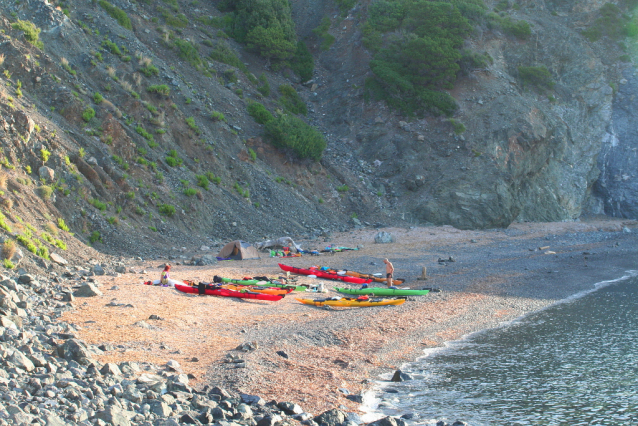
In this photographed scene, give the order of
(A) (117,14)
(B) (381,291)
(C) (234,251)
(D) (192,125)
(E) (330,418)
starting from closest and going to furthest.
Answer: (E) (330,418), (B) (381,291), (C) (234,251), (D) (192,125), (A) (117,14)

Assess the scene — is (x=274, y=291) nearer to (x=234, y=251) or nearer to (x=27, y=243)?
(x=234, y=251)

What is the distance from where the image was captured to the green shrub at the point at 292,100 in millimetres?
36591

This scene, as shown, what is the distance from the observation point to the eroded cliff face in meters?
34.0

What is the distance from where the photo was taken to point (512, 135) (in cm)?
3600

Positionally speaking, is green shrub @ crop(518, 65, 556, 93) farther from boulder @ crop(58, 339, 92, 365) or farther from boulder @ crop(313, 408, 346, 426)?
boulder @ crop(58, 339, 92, 365)

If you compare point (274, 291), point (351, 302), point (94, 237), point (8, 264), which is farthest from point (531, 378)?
point (94, 237)

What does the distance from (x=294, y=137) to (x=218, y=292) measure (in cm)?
1800

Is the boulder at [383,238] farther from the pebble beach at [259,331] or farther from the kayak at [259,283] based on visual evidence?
the kayak at [259,283]

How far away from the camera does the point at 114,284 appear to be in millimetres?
13406

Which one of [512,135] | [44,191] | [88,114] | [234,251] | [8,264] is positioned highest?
[512,135]

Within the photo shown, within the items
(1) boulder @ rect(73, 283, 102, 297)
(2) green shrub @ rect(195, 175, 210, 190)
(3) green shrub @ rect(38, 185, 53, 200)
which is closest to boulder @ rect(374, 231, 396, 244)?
(2) green shrub @ rect(195, 175, 210, 190)

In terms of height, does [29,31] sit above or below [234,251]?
above

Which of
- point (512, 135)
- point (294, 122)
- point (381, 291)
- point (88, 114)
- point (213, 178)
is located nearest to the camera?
point (381, 291)

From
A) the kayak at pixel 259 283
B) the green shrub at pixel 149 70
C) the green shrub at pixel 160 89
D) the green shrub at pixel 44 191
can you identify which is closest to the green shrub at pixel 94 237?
the green shrub at pixel 44 191
